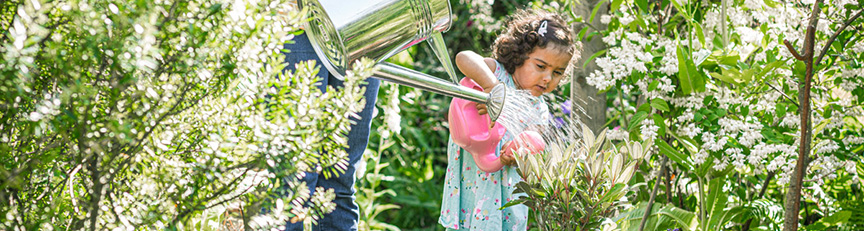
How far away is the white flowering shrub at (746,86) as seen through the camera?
1.45 m

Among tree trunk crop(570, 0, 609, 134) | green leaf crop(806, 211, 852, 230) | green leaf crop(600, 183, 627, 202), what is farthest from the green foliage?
tree trunk crop(570, 0, 609, 134)

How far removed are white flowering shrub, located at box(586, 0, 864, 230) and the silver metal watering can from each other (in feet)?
2.29

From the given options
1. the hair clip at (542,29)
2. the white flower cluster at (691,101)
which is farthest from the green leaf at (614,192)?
the hair clip at (542,29)

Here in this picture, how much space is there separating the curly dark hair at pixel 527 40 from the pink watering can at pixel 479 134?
0.30 metres

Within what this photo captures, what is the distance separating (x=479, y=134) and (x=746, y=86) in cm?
64

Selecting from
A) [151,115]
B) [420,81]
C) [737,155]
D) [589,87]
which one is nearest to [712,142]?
[737,155]

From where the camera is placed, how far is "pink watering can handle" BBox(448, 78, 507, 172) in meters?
1.43

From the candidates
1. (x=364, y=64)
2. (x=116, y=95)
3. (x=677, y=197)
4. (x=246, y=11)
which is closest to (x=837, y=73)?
(x=677, y=197)

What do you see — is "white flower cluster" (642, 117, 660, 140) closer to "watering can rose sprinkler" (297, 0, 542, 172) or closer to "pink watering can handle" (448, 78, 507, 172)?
"pink watering can handle" (448, 78, 507, 172)

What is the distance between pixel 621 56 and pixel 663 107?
0.16 metres

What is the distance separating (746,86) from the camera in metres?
1.54

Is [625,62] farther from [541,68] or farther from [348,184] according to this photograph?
[348,184]

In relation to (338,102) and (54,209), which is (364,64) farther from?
(54,209)

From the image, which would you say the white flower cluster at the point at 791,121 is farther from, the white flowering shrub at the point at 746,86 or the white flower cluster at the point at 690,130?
the white flower cluster at the point at 690,130
